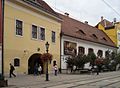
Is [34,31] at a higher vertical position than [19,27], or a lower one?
lower

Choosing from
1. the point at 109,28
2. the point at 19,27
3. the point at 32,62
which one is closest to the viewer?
the point at 19,27

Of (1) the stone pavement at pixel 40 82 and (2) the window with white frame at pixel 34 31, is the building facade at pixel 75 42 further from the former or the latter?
(1) the stone pavement at pixel 40 82

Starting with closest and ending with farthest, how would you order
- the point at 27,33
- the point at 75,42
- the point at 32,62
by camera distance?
the point at 27,33
the point at 32,62
the point at 75,42

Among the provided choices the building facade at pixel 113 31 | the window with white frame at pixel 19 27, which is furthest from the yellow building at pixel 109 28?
the window with white frame at pixel 19 27

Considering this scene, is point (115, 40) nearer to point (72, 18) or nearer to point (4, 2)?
point (72, 18)

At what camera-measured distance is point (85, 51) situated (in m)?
56.2

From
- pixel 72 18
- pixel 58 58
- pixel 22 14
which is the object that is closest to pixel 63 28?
pixel 58 58

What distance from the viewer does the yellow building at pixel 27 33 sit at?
34.6 meters

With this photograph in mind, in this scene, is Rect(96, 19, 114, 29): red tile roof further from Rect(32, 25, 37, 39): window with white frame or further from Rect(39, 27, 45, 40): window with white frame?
Rect(32, 25, 37, 39): window with white frame

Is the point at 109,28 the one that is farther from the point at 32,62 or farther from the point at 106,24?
the point at 32,62

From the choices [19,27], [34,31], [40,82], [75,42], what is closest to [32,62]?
[34,31]

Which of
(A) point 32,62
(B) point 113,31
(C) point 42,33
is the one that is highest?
(B) point 113,31

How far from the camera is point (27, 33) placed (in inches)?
1516

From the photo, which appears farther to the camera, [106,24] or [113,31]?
[106,24]
